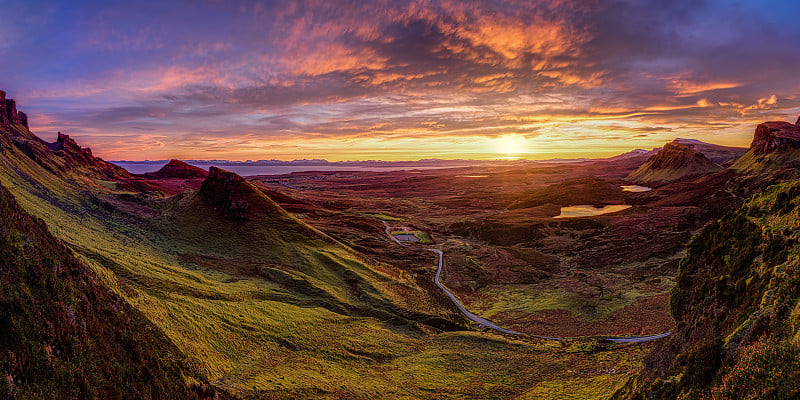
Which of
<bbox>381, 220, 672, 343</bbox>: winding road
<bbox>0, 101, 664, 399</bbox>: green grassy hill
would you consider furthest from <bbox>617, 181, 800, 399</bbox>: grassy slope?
<bbox>381, 220, 672, 343</bbox>: winding road

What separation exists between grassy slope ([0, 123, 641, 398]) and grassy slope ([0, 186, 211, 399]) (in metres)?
6.04

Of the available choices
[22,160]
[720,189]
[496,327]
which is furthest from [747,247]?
[720,189]

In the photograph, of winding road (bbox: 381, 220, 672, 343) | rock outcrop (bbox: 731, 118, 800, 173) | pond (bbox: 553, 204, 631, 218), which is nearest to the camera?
winding road (bbox: 381, 220, 672, 343)

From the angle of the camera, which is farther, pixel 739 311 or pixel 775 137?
pixel 775 137

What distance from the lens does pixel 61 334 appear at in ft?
41.0

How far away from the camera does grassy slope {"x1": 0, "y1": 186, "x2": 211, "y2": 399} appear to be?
36.5 ft

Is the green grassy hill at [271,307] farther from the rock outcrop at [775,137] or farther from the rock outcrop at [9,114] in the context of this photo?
the rock outcrop at [775,137]

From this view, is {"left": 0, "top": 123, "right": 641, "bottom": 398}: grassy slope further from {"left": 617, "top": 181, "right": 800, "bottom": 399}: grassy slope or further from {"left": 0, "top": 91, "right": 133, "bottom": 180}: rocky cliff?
{"left": 617, "top": 181, "right": 800, "bottom": 399}: grassy slope

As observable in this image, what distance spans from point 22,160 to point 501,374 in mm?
74791

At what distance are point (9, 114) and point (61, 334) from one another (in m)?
104

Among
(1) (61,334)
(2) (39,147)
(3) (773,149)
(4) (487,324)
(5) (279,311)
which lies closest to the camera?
(1) (61,334)

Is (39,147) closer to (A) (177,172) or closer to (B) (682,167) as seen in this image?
(A) (177,172)

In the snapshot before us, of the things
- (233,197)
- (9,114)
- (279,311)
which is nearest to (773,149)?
(279,311)

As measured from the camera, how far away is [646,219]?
92.9 m
